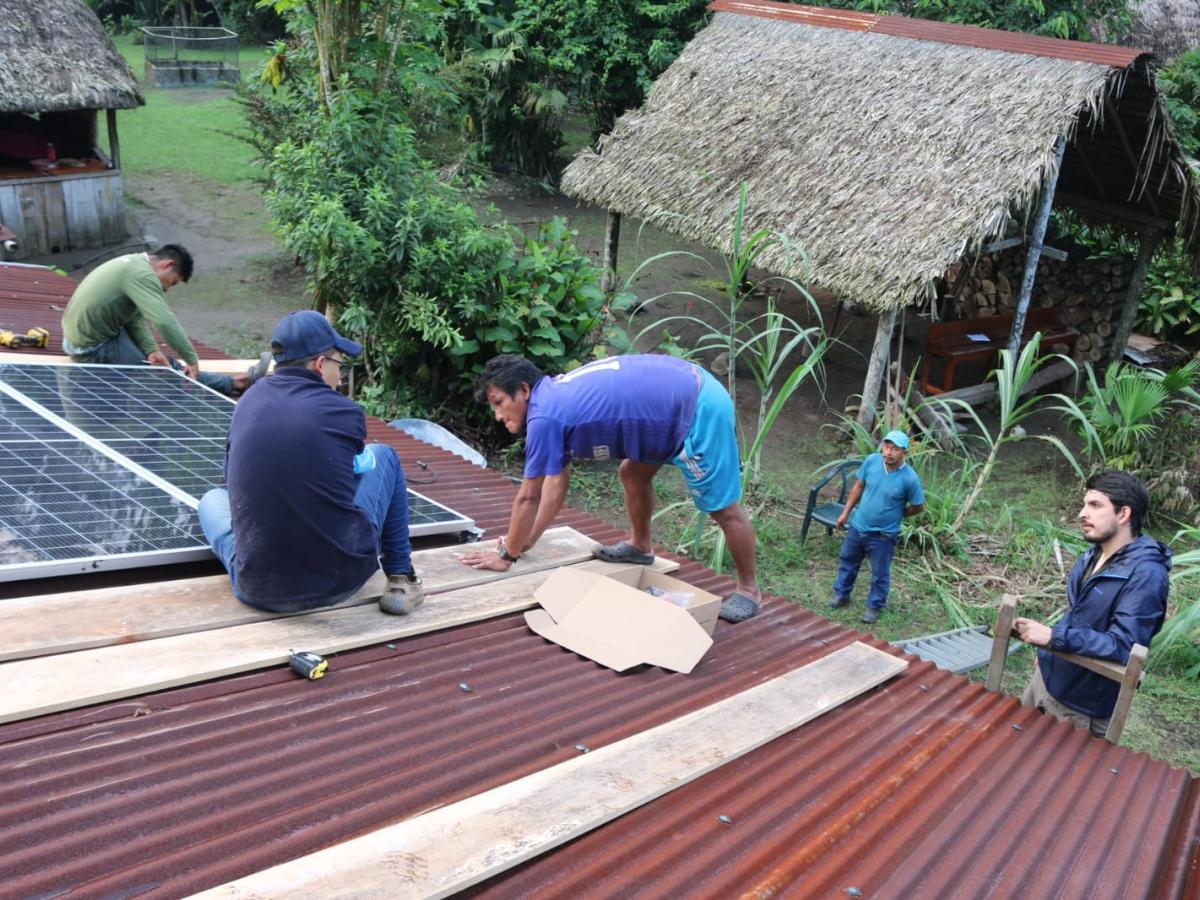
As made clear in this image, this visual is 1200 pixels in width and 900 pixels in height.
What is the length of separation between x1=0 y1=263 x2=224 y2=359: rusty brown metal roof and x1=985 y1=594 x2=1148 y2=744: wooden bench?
233 inches

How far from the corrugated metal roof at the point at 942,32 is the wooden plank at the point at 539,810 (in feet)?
31.5

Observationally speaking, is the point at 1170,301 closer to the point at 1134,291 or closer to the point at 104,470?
the point at 1134,291

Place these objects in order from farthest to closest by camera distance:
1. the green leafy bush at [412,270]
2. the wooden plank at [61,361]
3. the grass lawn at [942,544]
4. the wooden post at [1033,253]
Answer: the wooden post at [1033,253], the green leafy bush at [412,270], the grass lawn at [942,544], the wooden plank at [61,361]

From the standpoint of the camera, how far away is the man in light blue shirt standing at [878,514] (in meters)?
7.44

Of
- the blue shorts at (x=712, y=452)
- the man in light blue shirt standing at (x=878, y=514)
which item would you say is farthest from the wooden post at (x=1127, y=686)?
the man in light blue shirt standing at (x=878, y=514)

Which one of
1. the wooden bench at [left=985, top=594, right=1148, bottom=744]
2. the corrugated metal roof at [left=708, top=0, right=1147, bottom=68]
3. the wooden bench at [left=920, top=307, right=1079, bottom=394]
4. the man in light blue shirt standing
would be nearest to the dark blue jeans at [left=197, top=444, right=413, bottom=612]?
the wooden bench at [left=985, top=594, right=1148, bottom=744]

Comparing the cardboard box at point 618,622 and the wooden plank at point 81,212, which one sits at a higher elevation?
the cardboard box at point 618,622

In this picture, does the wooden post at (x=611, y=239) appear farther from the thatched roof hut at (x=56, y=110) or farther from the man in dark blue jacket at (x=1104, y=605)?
the man in dark blue jacket at (x=1104, y=605)

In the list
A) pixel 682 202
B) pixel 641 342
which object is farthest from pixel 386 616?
pixel 641 342

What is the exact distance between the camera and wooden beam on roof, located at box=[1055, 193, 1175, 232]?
494 inches

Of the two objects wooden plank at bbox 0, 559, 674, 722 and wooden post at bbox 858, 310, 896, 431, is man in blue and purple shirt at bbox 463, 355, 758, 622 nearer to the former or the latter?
wooden plank at bbox 0, 559, 674, 722

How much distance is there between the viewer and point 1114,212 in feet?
43.0

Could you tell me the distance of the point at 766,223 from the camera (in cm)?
1155

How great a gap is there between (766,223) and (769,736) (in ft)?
29.7
